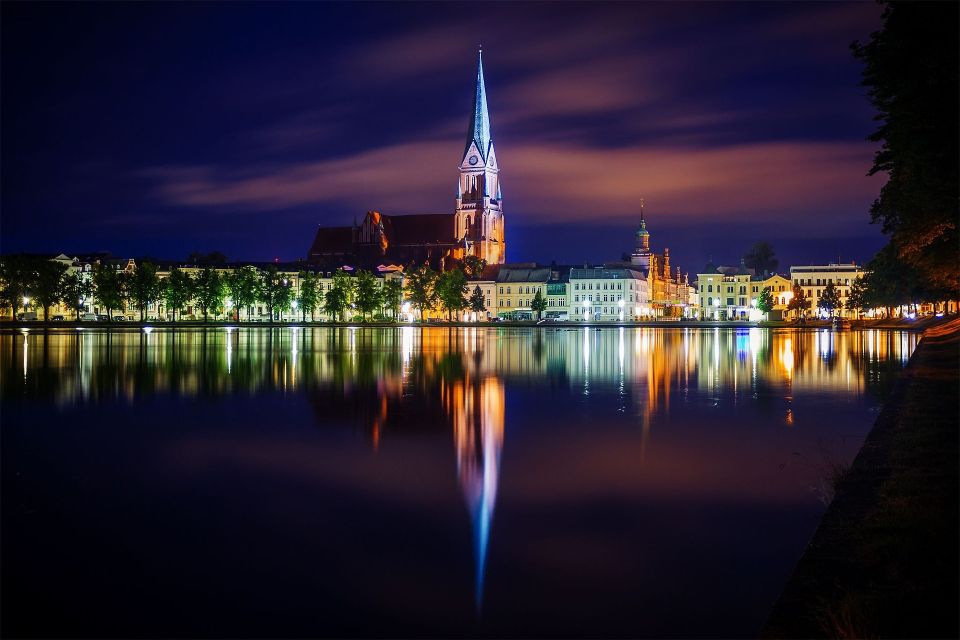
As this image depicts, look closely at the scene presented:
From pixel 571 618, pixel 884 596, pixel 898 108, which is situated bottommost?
pixel 571 618

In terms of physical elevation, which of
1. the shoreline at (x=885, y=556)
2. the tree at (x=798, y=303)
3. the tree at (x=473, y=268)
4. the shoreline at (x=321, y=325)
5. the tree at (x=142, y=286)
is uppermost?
the tree at (x=473, y=268)

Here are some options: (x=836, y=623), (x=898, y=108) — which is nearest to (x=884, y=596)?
(x=836, y=623)

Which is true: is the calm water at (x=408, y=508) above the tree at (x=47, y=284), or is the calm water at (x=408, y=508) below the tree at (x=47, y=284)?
below

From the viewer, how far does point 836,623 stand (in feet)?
26.5

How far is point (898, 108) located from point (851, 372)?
18.0 m

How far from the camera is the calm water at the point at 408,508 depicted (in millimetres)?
10023

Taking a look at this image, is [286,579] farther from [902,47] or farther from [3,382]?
[3,382]

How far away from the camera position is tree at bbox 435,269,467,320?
534ft

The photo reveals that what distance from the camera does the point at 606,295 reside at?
Answer: 627ft

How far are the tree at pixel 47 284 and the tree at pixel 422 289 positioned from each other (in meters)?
59.2

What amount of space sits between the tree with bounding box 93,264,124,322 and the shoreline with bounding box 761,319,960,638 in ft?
430

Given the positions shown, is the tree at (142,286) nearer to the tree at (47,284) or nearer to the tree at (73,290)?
the tree at (73,290)

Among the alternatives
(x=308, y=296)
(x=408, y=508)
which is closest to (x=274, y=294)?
(x=308, y=296)

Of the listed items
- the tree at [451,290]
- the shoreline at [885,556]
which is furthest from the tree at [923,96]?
the tree at [451,290]
